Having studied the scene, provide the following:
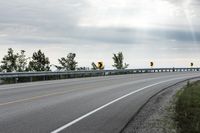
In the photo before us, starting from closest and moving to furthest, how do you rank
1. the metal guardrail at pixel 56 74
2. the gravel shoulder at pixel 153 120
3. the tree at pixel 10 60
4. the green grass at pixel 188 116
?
the green grass at pixel 188 116 < the gravel shoulder at pixel 153 120 < the metal guardrail at pixel 56 74 < the tree at pixel 10 60

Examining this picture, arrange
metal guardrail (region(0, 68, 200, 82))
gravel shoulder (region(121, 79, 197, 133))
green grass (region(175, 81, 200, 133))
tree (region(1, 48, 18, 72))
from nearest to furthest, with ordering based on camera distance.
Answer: green grass (region(175, 81, 200, 133)) → gravel shoulder (region(121, 79, 197, 133)) → metal guardrail (region(0, 68, 200, 82)) → tree (region(1, 48, 18, 72))

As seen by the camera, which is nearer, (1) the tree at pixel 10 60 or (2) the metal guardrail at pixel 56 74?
(2) the metal guardrail at pixel 56 74

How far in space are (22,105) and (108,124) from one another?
4.95 metres

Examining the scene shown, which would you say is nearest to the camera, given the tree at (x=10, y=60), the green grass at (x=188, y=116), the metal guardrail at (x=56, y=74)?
the green grass at (x=188, y=116)

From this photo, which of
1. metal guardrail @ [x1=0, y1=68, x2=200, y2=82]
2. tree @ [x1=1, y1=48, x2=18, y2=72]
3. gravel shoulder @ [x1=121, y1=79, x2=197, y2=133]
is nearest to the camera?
gravel shoulder @ [x1=121, y1=79, x2=197, y2=133]

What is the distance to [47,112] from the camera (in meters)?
13.4

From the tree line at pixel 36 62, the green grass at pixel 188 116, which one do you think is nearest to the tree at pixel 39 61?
the tree line at pixel 36 62

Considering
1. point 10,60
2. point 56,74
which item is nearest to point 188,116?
point 56,74

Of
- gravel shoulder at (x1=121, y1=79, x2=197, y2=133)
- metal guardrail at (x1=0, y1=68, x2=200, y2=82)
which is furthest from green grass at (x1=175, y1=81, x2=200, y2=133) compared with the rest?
metal guardrail at (x1=0, y1=68, x2=200, y2=82)

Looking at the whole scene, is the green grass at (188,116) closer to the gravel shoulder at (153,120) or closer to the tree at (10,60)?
the gravel shoulder at (153,120)

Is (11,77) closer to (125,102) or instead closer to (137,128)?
(125,102)

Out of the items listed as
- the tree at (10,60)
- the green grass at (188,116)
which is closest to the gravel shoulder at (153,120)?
the green grass at (188,116)

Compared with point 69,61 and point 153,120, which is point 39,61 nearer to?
point 69,61

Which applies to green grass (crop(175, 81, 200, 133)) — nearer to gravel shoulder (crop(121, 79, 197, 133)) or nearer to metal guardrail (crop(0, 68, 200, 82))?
gravel shoulder (crop(121, 79, 197, 133))
